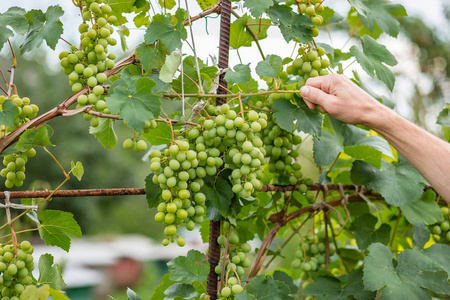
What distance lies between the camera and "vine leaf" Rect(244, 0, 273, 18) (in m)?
0.80

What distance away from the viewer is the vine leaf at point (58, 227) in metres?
0.80

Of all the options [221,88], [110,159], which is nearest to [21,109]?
[221,88]

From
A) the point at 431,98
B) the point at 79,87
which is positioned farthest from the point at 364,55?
the point at 431,98

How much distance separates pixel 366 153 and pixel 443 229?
14.1 inches

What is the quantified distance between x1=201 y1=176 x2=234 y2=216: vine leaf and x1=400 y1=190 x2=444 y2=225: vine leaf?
0.52m

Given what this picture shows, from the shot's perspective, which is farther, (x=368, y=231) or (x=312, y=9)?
(x=368, y=231)

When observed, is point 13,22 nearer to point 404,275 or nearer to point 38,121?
point 38,121

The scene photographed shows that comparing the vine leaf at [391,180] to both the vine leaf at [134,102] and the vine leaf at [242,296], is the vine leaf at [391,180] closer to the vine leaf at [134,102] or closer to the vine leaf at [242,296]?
the vine leaf at [242,296]

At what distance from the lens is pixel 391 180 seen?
1051 millimetres

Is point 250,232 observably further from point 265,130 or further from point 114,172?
point 114,172

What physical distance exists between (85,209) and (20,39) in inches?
418

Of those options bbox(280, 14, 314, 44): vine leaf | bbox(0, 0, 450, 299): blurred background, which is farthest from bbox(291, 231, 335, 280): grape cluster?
bbox(0, 0, 450, 299): blurred background

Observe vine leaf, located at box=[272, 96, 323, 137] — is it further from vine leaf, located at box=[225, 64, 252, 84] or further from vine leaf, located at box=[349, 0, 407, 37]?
vine leaf, located at box=[349, 0, 407, 37]

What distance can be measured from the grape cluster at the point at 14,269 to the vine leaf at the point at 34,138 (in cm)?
16
